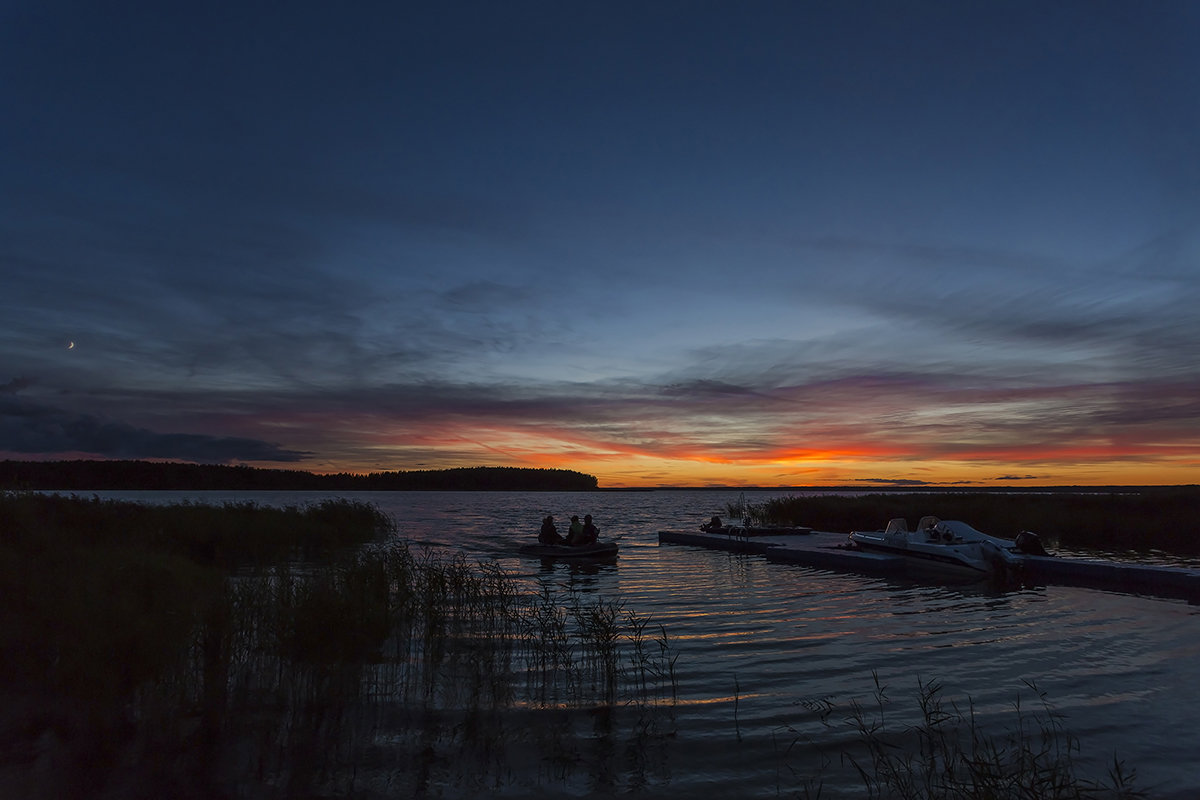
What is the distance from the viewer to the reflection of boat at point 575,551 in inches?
1090

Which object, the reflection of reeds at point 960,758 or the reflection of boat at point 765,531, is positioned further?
the reflection of boat at point 765,531

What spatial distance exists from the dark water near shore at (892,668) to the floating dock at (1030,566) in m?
1.31

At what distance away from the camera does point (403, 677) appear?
10.1 meters

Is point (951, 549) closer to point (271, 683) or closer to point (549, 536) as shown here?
point (549, 536)

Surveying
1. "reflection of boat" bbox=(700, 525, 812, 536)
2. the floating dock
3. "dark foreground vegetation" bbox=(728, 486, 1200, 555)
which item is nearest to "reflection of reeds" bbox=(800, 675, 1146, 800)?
the floating dock

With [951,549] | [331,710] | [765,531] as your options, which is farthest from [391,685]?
[765,531]

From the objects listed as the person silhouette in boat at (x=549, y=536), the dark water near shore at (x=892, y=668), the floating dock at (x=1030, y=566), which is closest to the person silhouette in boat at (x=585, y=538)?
the person silhouette in boat at (x=549, y=536)

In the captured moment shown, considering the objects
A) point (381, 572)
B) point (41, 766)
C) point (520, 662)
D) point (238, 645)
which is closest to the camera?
point (41, 766)

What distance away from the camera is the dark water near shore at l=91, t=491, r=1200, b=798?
7156 mm

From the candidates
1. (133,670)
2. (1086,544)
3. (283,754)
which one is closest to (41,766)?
(133,670)

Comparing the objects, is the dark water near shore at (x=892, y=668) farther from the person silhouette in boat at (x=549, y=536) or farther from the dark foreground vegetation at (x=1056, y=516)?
the dark foreground vegetation at (x=1056, y=516)

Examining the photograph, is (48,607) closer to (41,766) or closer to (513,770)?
(41,766)

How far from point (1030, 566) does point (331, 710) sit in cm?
2175

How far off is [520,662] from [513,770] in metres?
4.44
